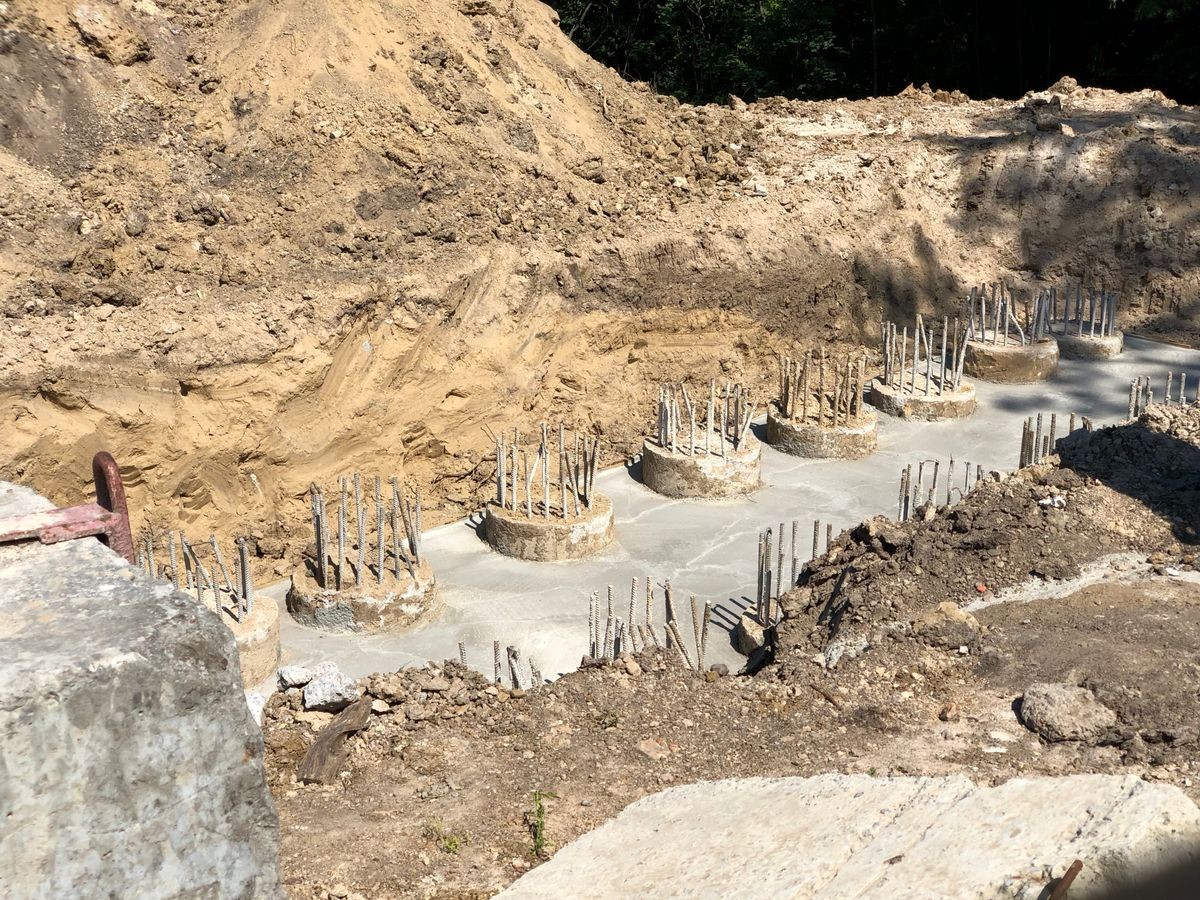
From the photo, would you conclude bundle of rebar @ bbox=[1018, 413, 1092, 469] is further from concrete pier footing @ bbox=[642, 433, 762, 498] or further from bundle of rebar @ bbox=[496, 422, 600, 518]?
bundle of rebar @ bbox=[496, 422, 600, 518]

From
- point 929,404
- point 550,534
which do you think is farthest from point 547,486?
point 929,404

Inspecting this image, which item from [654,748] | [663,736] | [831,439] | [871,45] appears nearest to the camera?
[654,748]

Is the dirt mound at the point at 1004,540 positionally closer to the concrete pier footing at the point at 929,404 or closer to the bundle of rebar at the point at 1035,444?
the bundle of rebar at the point at 1035,444

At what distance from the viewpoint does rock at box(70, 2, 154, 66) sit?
13750 millimetres

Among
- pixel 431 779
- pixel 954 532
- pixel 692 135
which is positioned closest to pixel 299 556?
pixel 431 779

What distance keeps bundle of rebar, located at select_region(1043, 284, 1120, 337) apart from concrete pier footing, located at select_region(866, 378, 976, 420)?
110 inches

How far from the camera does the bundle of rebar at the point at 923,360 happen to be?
15.2m

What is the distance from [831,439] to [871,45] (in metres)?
16.6

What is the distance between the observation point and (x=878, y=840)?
5.06m

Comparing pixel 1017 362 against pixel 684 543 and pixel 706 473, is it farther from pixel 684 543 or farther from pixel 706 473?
pixel 684 543

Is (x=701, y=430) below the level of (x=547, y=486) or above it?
above

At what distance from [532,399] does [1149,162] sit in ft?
34.6

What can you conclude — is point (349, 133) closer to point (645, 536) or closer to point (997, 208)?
point (645, 536)

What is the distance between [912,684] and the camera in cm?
768
